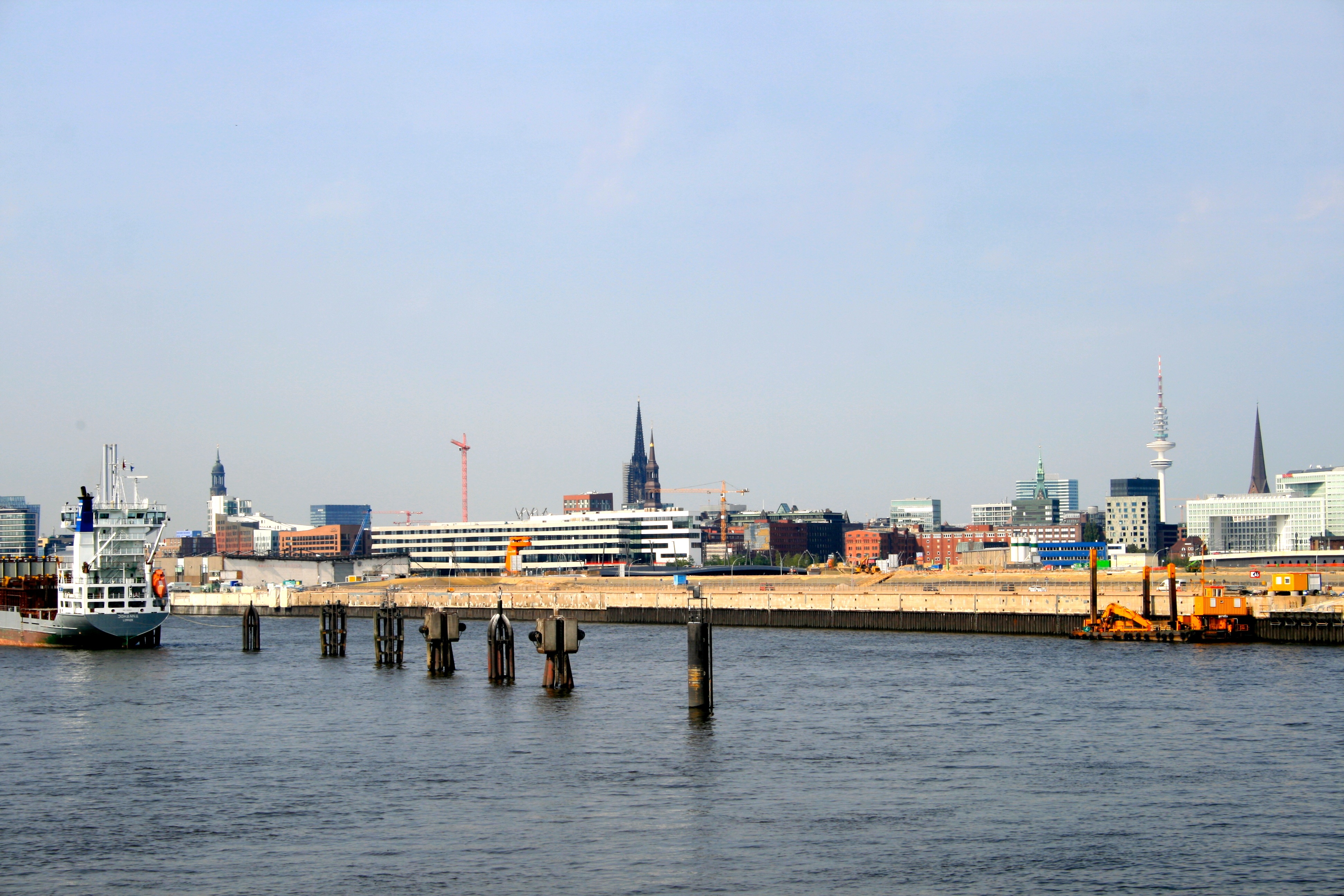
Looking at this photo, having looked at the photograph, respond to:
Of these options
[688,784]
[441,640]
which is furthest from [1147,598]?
[688,784]

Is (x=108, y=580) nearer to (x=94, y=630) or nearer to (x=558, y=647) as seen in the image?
A: (x=94, y=630)

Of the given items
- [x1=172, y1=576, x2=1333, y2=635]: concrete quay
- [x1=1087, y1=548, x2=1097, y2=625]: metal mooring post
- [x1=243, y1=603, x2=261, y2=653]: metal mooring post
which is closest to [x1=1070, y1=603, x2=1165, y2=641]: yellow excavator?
[x1=1087, y1=548, x2=1097, y2=625]: metal mooring post

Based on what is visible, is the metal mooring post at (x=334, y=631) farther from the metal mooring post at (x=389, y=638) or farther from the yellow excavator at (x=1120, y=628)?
the yellow excavator at (x=1120, y=628)

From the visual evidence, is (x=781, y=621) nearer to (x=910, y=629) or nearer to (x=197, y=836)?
(x=910, y=629)

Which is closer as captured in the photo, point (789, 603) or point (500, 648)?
point (500, 648)

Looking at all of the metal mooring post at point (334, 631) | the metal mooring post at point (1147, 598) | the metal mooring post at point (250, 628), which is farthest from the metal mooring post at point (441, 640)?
the metal mooring post at point (1147, 598)

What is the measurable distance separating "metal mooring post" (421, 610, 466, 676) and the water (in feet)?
7.75

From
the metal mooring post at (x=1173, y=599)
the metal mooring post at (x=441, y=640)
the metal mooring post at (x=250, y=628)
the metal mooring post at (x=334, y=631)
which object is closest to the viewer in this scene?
the metal mooring post at (x=441, y=640)

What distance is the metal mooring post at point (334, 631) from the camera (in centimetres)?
8619

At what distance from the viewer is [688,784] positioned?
126 ft

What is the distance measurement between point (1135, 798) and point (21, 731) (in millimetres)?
39160

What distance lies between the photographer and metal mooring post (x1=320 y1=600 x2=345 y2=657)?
8619cm

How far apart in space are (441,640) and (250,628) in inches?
1215

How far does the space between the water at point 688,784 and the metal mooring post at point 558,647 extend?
901 mm
